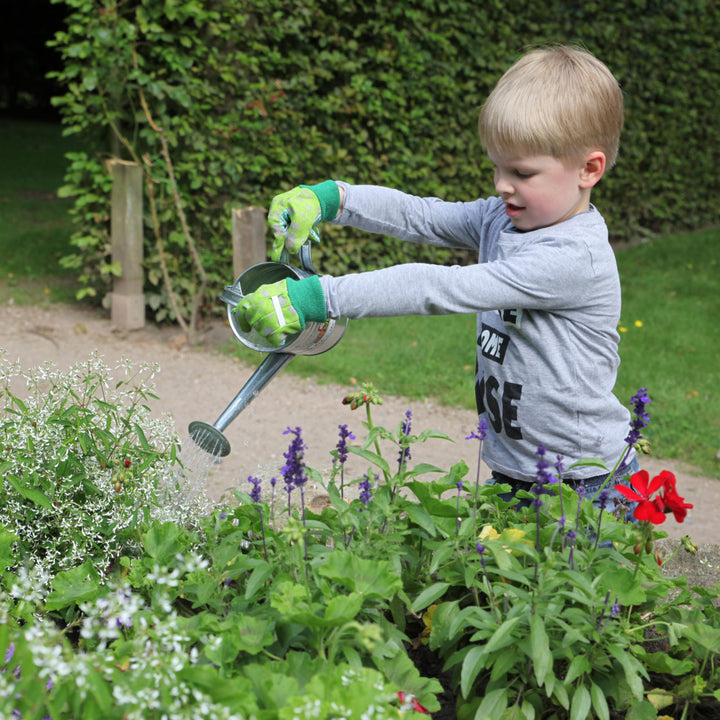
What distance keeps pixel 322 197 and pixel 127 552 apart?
970mm

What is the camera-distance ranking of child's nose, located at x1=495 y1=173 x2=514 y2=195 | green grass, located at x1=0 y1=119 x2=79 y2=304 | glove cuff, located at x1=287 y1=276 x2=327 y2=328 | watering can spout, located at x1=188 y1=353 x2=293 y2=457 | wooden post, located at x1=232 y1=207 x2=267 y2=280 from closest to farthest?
glove cuff, located at x1=287 y1=276 x2=327 y2=328
watering can spout, located at x1=188 y1=353 x2=293 y2=457
child's nose, located at x1=495 y1=173 x2=514 y2=195
wooden post, located at x1=232 y1=207 x2=267 y2=280
green grass, located at x1=0 y1=119 x2=79 y2=304

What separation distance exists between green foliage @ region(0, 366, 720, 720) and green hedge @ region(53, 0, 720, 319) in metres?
3.63

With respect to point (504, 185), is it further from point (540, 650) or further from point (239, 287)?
point (540, 650)

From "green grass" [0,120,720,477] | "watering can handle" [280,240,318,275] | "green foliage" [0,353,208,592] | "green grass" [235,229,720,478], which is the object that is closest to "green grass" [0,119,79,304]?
"green grass" [0,120,720,477]

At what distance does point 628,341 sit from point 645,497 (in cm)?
457

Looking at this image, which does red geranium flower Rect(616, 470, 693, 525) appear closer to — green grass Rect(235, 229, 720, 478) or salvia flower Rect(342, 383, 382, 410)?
salvia flower Rect(342, 383, 382, 410)

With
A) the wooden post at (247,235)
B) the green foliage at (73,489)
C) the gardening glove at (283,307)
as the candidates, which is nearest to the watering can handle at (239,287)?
the gardening glove at (283,307)

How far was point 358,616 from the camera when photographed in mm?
1469

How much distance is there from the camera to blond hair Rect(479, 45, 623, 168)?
1.76 m

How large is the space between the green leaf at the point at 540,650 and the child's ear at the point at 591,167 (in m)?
1.02

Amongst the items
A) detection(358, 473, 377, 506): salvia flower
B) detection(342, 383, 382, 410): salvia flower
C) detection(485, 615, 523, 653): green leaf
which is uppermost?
detection(342, 383, 382, 410): salvia flower

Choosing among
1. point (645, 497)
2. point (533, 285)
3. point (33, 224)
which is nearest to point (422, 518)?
point (645, 497)

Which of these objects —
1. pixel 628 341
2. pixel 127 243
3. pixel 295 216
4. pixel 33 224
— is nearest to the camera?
pixel 295 216

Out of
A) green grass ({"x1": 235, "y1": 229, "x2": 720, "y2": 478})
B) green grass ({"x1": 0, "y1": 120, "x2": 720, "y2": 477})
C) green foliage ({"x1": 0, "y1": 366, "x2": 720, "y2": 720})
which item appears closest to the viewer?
green foliage ({"x1": 0, "y1": 366, "x2": 720, "y2": 720})
